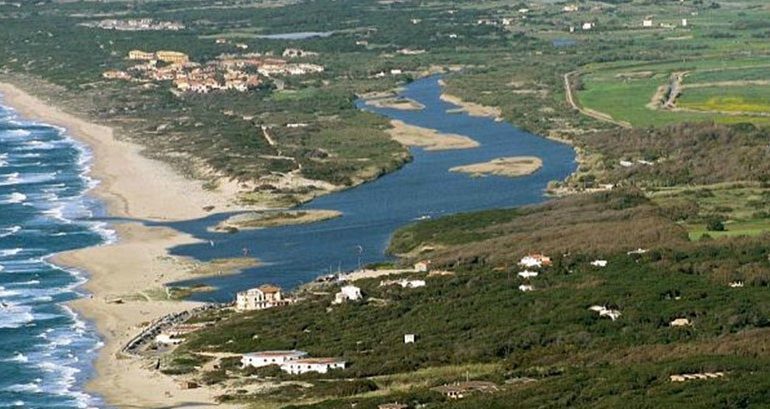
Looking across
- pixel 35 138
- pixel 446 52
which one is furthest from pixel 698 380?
pixel 446 52

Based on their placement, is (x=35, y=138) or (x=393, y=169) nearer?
(x=393, y=169)

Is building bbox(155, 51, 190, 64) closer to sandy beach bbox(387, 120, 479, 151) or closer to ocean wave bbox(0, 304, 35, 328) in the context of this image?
sandy beach bbox(387, 120, 479, 151)

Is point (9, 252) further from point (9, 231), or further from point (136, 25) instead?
point (136, 25)

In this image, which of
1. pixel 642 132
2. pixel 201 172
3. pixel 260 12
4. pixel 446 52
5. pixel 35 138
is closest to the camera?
pixel 201 172

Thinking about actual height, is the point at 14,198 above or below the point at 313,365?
below

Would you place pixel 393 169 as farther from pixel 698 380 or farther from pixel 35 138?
pixel 698 380

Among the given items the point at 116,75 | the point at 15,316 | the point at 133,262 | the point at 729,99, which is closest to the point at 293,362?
the point at 15,316

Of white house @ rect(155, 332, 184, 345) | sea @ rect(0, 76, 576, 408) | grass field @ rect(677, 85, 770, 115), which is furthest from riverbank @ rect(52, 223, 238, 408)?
grass field @ rect(677, 85, 770, 115)

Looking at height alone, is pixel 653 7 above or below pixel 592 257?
below
